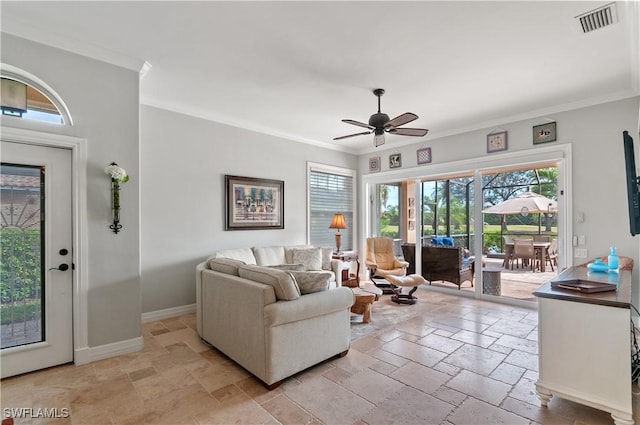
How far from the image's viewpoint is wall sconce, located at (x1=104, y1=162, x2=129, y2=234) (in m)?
2.94

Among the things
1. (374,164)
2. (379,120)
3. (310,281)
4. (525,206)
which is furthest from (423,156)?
(310,281)

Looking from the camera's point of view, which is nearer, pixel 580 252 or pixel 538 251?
pixel 580 252

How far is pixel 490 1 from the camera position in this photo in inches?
89.7

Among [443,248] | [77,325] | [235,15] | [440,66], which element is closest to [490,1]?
[440,66]

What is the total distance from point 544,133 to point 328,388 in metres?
4.56

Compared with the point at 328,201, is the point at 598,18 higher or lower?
higher

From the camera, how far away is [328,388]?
2.45 metres

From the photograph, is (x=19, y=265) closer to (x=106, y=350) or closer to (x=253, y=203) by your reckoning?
(x=106, y=350)

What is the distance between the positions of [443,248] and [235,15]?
480 centimetres

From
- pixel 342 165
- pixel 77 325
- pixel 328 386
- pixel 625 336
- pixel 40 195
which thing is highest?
pixel 342 165

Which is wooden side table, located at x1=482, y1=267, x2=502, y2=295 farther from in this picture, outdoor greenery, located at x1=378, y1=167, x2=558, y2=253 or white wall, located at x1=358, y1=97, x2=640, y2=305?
white wall, located at x1=358, y1=97, x2=640, y2=305

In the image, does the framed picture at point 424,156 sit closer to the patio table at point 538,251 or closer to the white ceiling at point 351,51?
the white ceiling at point 351,51

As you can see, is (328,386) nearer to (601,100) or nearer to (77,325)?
(77,325)

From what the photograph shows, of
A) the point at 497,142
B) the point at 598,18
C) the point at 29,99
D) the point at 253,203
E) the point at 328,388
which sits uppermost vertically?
the point at 598,18
